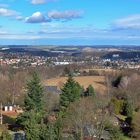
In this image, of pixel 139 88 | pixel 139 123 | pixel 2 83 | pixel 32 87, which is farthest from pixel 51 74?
pixel 139 123

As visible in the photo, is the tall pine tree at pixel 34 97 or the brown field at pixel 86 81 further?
the brown field at pixel 86 81

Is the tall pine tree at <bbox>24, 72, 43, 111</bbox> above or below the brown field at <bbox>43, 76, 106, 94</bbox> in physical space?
above

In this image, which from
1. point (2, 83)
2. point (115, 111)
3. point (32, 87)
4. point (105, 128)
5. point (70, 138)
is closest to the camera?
point (70, 138)

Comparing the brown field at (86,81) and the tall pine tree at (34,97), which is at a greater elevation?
the tall pine tree at (34,97)

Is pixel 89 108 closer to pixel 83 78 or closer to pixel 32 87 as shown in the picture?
pixel 32 87

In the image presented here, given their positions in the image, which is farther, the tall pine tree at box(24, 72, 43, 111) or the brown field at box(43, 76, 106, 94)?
the brown field at box(43, 76, 106, 94)

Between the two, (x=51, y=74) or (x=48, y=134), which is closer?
(x=48, y=134)

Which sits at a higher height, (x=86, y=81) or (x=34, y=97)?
(x=34, y=97)

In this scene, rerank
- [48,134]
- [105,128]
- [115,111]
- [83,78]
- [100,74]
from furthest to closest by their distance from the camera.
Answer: [100,74], [83,78], [115,111], [105,128], [48,134]

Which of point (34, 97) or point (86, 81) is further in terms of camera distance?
point (86, 81)

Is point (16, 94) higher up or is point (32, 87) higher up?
point (32, 87)
